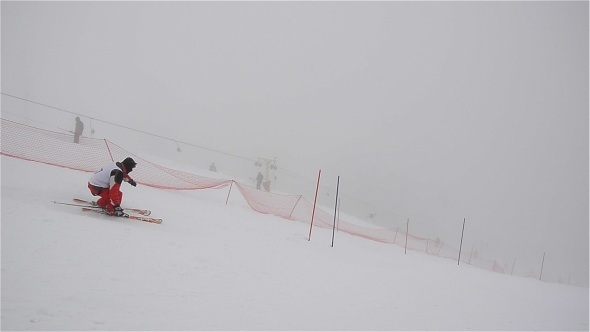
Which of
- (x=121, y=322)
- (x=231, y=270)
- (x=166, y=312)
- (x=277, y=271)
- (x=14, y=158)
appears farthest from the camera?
(x=14, y=158)

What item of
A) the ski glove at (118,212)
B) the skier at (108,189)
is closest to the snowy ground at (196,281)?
the ski glove at (118,212)

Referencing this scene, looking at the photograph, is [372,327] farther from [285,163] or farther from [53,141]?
[285,163]

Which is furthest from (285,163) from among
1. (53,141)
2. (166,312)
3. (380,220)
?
(166,312)

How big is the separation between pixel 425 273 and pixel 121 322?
956 cm

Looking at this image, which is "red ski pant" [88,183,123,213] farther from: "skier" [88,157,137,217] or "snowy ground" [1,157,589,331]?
"snowy ground" [1,157,589,331]

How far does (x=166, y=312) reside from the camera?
3.94 m

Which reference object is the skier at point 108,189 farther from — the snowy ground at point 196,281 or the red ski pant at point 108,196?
the snowy ground at point 196,281

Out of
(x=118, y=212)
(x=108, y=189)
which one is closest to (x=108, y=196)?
(x=108, y=189)

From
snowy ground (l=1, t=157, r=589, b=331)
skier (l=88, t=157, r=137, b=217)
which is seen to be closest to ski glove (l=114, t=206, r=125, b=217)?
skier (l=88, t=157, r=137, b=217)

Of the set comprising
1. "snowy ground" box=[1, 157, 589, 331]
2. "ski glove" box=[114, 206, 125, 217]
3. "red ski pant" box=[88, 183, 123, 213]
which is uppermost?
"red ski pant" box=[88, 183, 123, 213]

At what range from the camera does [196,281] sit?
16.5ft

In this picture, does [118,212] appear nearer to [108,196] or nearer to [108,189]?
[108,196]

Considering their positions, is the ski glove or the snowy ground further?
the ski glove

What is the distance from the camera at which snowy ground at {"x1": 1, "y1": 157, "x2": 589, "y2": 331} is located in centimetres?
376
